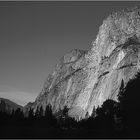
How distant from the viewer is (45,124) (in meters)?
98.4

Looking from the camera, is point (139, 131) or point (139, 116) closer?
point (139, 131)

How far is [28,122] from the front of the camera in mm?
97688

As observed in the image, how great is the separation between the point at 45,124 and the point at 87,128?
52.2ft

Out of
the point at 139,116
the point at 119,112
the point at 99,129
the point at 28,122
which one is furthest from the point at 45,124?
the point at 139,116

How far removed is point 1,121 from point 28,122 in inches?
414

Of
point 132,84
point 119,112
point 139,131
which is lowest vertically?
point 139,131

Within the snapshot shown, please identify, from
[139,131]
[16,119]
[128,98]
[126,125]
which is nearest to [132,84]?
[128,98]

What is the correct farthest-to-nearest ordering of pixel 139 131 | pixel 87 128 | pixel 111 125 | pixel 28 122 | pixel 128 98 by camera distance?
1. pixel 28 122
2. pixel 87 128
3. pixel 111 125
4. pixel 128 98
5. pixel 139 131

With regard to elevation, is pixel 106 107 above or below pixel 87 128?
above

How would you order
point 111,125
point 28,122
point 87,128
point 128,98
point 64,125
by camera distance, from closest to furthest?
1. point 128,98
2. point 111,125
3. point 87,128
4. point 28,122
5. point 64,125

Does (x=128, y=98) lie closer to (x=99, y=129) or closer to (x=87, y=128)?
(x=99, y=129)


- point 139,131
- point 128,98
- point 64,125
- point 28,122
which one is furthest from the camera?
point 64,125

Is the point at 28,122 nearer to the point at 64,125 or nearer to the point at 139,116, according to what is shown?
the point at 64,125

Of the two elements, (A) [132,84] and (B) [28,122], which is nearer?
(A) [132,84]
